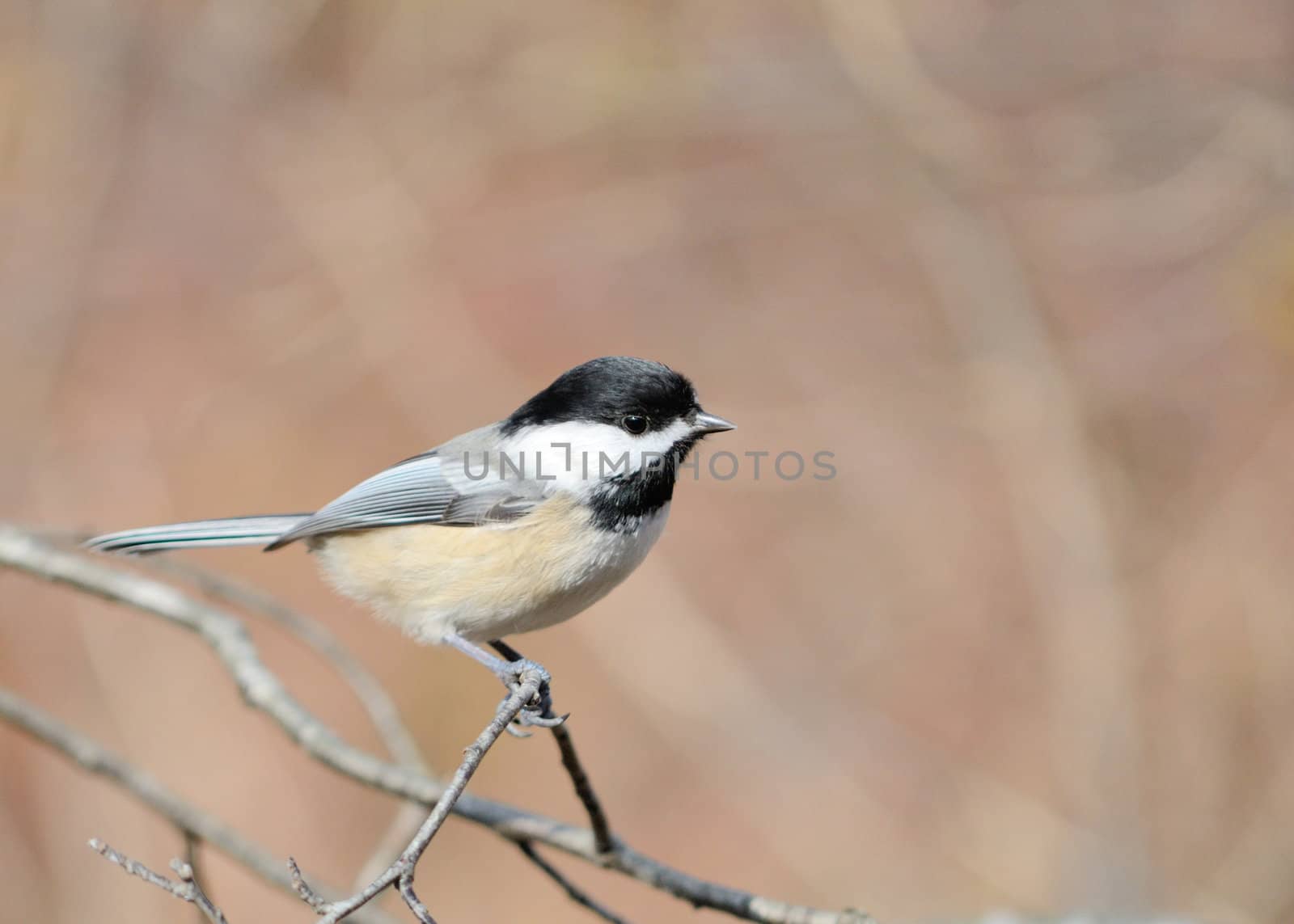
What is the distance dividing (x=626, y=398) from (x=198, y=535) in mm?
921

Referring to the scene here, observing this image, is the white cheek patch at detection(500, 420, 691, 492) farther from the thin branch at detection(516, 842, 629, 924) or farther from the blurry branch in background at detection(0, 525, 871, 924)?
the thin branch at detection(516, 842, 629, 924)

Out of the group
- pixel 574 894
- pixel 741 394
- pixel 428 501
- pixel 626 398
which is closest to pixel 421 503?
pixel 428 501

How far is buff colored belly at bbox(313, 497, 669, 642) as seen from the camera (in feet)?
6.46

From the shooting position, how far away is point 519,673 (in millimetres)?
1950

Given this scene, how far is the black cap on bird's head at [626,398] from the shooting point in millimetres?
1979

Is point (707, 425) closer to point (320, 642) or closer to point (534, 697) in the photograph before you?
point (534, 697)

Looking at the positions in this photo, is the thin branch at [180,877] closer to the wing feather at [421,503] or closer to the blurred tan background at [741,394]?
the wing feather at [421,503]

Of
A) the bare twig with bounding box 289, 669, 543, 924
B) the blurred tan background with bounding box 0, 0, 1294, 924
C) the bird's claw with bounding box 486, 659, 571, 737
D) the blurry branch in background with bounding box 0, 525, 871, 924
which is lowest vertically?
the bare twig with bounding box 289, 669, 543, 924

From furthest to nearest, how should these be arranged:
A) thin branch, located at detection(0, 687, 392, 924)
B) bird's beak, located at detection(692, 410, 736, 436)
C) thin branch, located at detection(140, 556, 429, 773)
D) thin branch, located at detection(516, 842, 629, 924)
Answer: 1. thin branch, located at detection(140, 556, 429, 773)
2. thin branch, located at detection(0, 687, 392, 924)
3. bird's beak, located at detection(692, 410, 736, 436)
4. thin branch, located at detection(516, 842, 629, 924)

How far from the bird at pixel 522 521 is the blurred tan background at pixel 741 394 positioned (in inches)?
98.7

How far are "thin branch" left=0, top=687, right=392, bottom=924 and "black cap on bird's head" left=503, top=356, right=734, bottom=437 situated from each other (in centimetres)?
118

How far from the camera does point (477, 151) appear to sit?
5.11m

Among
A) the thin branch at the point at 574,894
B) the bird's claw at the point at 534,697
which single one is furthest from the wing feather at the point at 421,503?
the thin branch at the point at 574,894

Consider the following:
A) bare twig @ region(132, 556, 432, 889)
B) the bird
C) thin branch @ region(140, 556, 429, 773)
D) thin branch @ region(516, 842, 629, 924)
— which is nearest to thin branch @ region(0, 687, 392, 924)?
bare twig @ region(132, 556, 432, 889)
